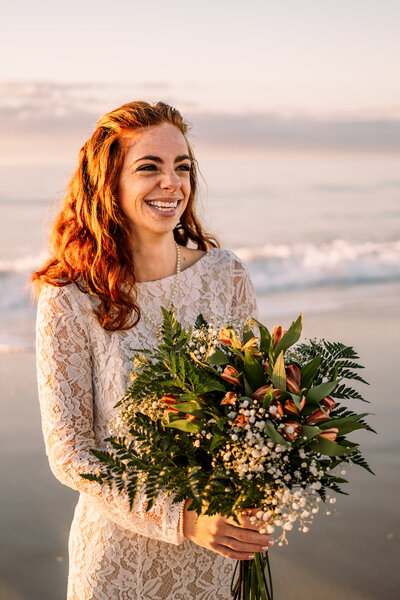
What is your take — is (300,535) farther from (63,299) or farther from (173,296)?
(63,299)

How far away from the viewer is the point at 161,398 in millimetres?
2062

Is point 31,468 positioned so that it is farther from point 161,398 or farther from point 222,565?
point 161,398

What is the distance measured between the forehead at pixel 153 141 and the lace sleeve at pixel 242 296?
1.89 ft

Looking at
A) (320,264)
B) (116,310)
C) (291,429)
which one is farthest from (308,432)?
(320,264)

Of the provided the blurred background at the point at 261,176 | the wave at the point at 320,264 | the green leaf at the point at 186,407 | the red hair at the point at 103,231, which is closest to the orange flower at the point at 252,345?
the green leaf at the point at 186,407

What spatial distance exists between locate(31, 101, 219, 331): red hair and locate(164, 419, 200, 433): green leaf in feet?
2.54

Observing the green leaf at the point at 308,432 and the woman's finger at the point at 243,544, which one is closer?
the green leaf at the point at 308,432

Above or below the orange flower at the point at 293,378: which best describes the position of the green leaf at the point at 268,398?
below

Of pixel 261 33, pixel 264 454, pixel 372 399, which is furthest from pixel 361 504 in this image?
pixel 261 33

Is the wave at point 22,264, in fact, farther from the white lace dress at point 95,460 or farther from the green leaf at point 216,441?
the green leaf at point 216,441

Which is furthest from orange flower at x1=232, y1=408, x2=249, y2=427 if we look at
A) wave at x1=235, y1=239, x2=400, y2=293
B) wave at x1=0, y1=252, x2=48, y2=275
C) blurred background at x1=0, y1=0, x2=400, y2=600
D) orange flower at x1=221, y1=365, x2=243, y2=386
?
wave at x1=0, y1=252, x2=48, y2=275

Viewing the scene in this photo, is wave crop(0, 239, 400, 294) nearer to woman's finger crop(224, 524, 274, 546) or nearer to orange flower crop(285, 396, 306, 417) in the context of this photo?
woman's finger crop(224, 524, 274, 546)

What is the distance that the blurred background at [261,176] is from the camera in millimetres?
4383

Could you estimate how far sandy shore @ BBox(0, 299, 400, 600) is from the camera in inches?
157
